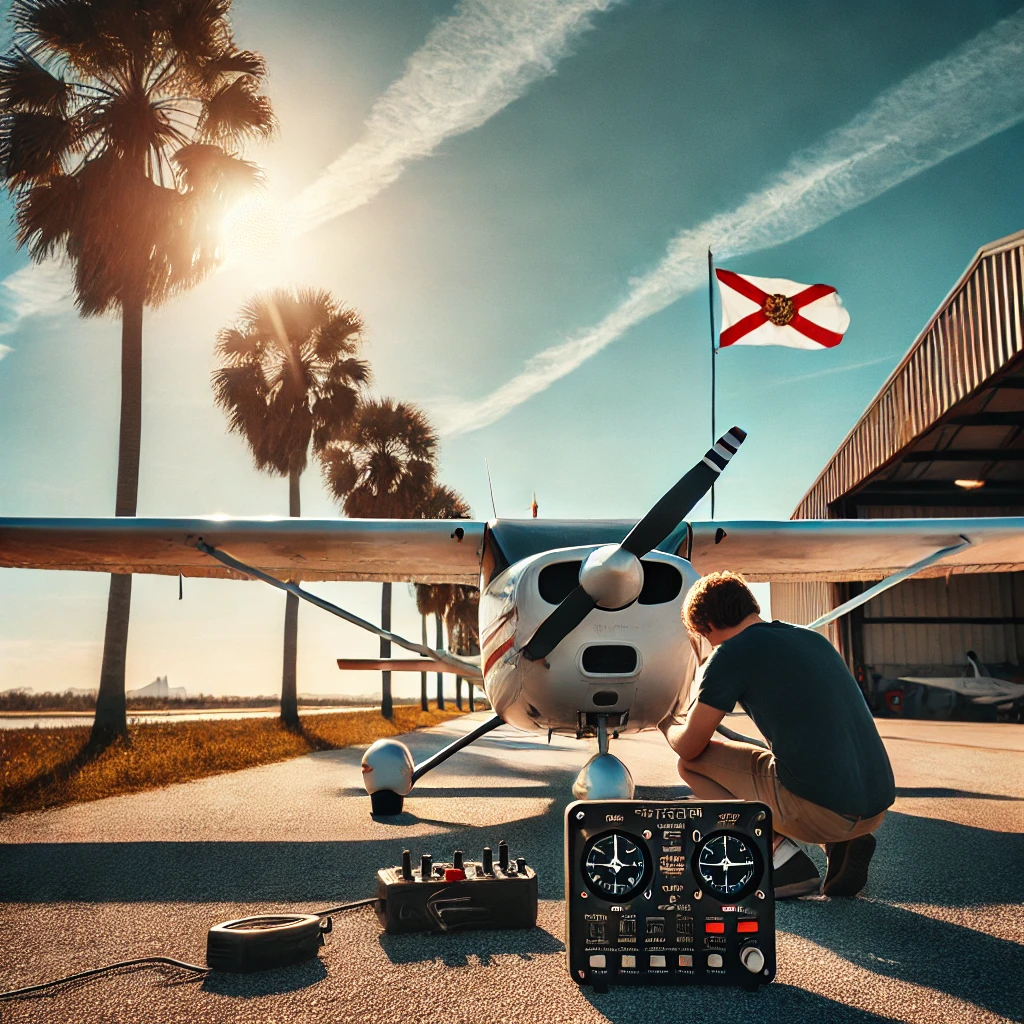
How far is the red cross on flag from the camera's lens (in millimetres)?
12328

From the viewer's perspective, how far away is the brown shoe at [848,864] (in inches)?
129

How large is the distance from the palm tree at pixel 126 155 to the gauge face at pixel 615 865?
10.5 meters

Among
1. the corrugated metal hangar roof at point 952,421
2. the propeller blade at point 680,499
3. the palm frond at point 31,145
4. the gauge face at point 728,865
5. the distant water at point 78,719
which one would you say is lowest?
the distant water at point 78,719

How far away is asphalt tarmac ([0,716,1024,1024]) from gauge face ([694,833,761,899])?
383mm

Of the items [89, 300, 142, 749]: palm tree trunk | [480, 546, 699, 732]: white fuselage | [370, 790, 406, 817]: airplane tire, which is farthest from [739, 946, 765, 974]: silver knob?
[89, 300, 142, 749]: palm tree trunk

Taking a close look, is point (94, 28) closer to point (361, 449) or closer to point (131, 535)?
point (131, 535)

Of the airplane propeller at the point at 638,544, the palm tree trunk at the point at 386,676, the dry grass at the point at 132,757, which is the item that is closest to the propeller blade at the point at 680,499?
the airplane propeller at the point at 638,544

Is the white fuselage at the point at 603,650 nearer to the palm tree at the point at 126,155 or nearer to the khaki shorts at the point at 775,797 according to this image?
the khaki shorts at the point at 775,797

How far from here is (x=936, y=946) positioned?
2922 millimetres

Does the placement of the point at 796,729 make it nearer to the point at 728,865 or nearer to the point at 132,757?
the point at 728,865

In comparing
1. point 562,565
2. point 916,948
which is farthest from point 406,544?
point 916,948

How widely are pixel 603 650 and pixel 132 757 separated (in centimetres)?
766

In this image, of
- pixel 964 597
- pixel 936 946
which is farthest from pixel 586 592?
pixel 964 597

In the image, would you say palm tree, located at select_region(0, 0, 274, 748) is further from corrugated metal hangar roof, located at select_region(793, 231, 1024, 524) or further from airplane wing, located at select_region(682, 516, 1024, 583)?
corrugated metal hangar roof, located at select_region(793, 231, 1024, 524)
